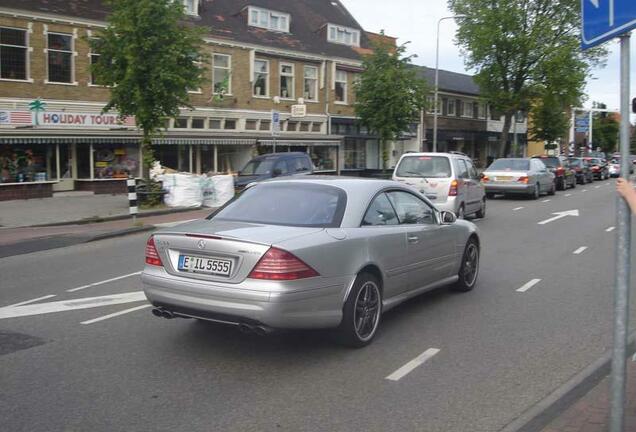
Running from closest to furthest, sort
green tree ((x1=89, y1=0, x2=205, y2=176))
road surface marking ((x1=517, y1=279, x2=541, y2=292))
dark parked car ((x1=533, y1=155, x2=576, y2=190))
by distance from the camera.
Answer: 1. road surface marking ((x1=517, y1=279, x2=541, y2=292))
2. green tree ((x1=89, y1=0, x2=205, y2=176))
3. dark parked car ((x1=533, y1=155, x2=576, y2=190))

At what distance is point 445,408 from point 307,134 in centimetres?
3213

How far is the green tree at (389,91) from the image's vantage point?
33656mm

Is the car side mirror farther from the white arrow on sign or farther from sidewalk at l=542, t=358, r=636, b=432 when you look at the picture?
the white arrow on sign

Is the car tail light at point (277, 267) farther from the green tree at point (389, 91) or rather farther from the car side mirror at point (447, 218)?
the green tree at point (389, 91)

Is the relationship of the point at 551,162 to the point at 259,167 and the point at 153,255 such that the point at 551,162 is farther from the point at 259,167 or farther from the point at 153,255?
the point at 153,255

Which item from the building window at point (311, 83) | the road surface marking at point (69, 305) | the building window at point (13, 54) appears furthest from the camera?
the building window at point (311, 83)

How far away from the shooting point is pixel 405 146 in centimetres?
4688

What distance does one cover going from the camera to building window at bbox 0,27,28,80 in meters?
23.7

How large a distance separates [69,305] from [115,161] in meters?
20.0

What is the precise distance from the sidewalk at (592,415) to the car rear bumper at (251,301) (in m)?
2.00

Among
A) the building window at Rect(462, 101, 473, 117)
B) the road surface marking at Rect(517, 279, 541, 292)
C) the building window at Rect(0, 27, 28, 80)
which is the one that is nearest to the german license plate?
the road surface marking at Rect(517, 279, 541, 292)

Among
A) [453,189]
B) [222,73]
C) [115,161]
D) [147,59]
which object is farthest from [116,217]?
[222,73]

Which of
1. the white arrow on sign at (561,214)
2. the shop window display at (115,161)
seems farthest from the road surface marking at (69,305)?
the shop window display at (115,161)

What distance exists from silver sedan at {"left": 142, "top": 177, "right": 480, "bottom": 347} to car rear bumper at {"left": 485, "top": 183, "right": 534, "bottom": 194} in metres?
18.1
